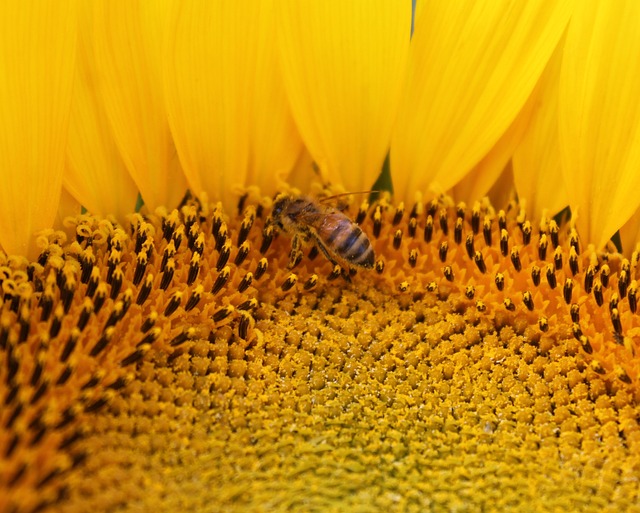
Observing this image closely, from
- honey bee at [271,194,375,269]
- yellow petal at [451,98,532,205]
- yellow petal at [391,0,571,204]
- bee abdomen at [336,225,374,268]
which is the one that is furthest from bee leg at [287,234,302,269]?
yellow petal at [451,98,532,205]

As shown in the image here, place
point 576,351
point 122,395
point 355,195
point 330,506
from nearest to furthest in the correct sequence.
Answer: point 330,506
point 122,395
point 576,351
point 355,195

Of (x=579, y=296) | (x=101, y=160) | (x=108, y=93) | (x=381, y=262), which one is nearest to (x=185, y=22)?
(x=108, y=93)

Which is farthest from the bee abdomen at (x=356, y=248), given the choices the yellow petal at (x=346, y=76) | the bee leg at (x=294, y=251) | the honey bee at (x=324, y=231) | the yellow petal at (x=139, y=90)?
the yellow petal at (x=139, y=90)

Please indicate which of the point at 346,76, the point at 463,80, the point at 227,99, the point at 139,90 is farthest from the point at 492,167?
the point at 139,90

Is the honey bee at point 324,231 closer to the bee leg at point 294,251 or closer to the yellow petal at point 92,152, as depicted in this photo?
the bee leg at point 294,251

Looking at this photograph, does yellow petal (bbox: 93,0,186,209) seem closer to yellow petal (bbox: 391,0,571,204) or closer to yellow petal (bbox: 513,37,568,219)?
yellow petal (bbox: 391,0,571,204)

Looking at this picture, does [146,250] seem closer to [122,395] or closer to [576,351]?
[122,395]

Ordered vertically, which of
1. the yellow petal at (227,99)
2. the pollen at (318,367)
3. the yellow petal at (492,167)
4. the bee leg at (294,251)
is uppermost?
the yellow petal at (227,99)

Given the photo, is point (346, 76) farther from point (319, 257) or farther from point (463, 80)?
point (319, 257)
